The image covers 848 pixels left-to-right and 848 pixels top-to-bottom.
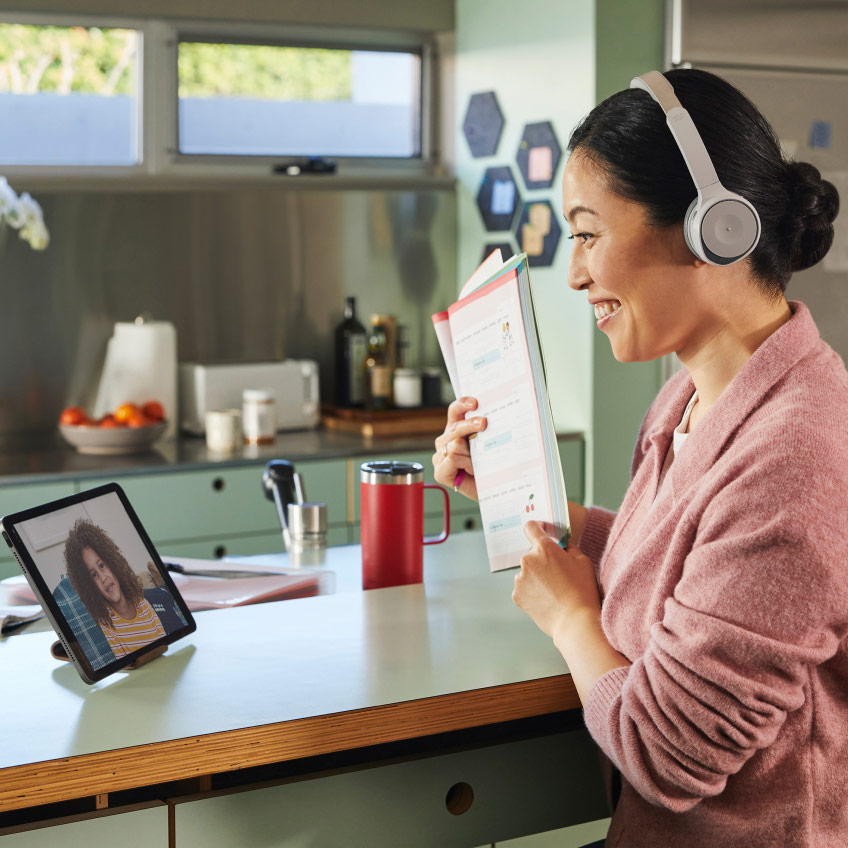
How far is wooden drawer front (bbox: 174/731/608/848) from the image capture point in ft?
4.01

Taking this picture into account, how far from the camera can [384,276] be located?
13.4 ft

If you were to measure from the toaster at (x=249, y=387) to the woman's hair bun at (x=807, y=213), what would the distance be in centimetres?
253

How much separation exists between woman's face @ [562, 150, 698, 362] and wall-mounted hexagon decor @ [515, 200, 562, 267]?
2.38m

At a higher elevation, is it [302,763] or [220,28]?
[220,28]

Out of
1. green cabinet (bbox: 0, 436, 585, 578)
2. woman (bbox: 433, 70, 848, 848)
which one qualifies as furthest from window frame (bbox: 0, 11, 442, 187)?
woman (bbox: 433, 70, 848, 848)

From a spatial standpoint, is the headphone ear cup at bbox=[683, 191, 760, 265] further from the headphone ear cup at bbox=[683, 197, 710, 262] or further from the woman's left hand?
the woman's left hand

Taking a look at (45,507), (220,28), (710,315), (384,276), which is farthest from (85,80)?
(710,315)

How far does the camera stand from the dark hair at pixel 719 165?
1.22 m

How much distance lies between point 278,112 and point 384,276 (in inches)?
26.2

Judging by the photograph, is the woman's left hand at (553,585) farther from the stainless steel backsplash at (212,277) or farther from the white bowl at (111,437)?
the stainless steel backsplash at (212,277)

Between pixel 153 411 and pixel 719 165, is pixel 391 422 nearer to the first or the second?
pixel 153 411

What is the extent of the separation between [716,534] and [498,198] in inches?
116

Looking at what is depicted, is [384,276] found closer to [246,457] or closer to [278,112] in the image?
[278,112]

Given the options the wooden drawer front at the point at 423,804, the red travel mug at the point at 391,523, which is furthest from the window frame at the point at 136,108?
the wooden drawer front at the point at 423,804
